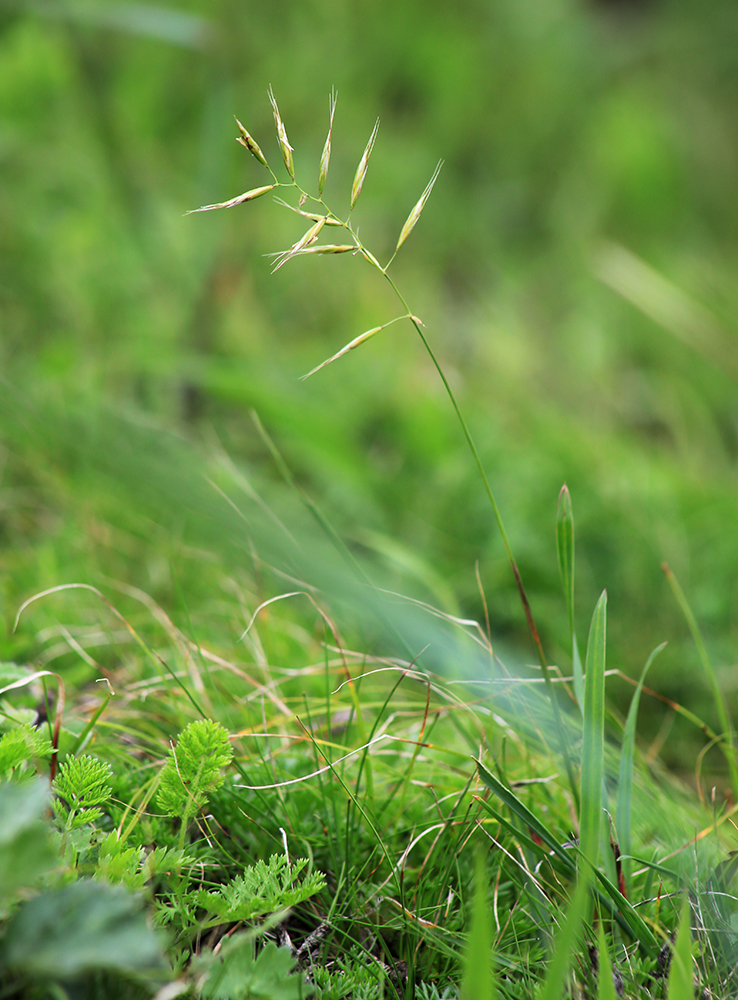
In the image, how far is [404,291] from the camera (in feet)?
8.95

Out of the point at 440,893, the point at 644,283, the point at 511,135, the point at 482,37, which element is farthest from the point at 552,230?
the point at 440,893

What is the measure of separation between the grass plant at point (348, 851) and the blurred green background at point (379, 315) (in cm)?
24

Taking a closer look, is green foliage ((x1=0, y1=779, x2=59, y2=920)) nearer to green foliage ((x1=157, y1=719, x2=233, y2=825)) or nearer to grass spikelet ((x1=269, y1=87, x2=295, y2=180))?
green foliage ((x1=157, y1=719, x2=233, y2=825))

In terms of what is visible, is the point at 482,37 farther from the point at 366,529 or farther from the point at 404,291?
the point at 366,529

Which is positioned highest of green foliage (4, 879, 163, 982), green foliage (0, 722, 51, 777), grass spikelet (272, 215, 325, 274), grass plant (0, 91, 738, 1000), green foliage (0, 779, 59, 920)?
grass spikelet (272, 215, 325, 274)

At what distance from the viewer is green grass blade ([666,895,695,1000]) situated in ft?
1.58

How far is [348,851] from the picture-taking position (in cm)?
66

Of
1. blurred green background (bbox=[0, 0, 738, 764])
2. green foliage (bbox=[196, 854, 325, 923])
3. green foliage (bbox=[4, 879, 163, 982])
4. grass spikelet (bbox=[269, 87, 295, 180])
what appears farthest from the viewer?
blurred green background (bbox=[0, 0, 738, 764])

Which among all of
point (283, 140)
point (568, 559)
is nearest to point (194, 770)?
point (568, 559)

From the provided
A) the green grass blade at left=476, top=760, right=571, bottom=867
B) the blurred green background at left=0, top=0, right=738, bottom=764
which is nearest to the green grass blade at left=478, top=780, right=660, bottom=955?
the green grass blade at left=476, top=760, right=571, bottom=867

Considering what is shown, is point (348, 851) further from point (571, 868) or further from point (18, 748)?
point (18, 748)

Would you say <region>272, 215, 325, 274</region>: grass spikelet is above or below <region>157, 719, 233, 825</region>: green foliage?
above

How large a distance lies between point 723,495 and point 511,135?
2.42 m

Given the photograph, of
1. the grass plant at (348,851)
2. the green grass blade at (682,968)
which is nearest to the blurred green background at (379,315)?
the grass plant at (348,851)
